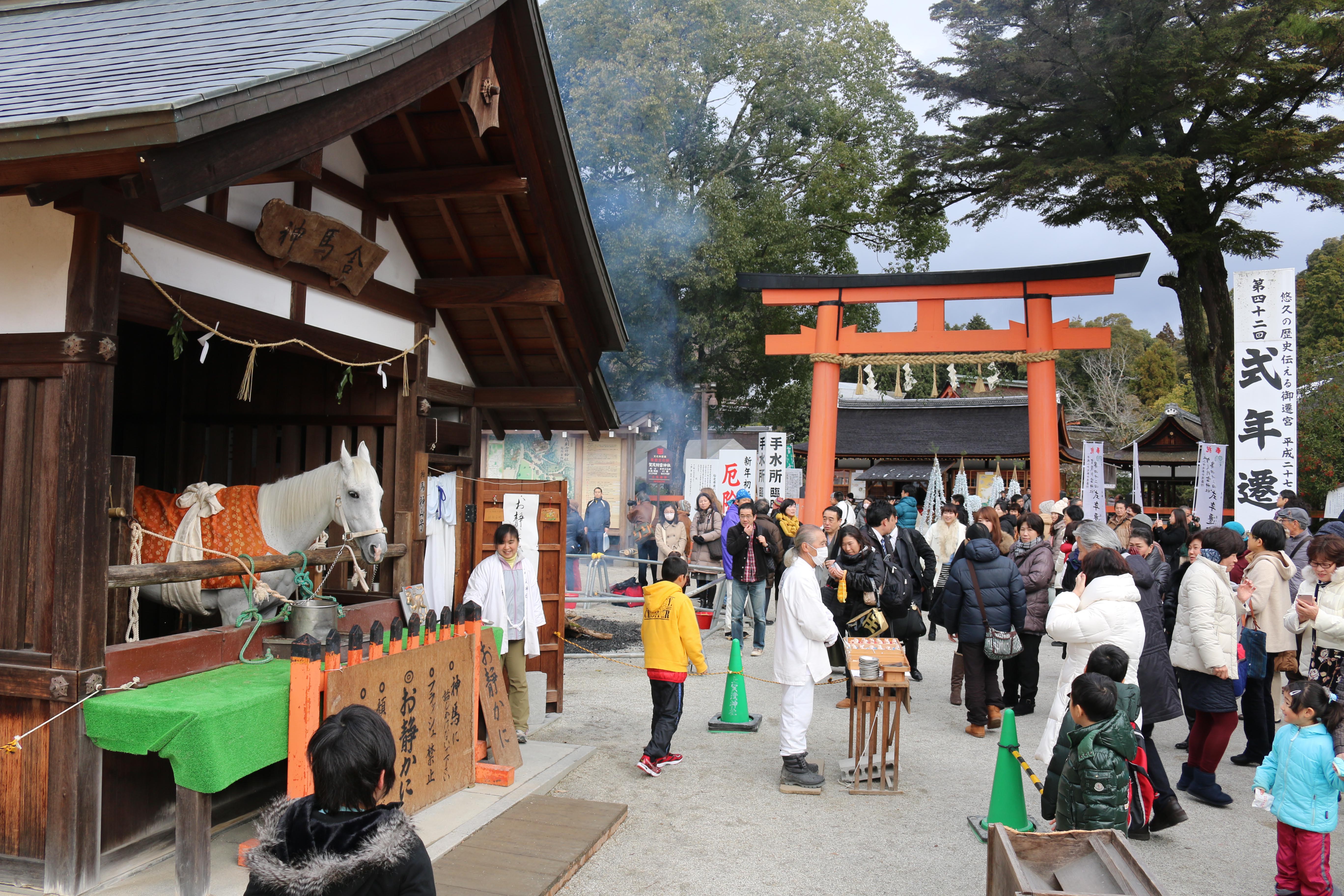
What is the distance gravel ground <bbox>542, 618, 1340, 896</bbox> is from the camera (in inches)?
185

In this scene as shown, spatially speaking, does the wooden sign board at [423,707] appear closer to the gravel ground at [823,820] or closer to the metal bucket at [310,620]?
the metal bucket at [310,620]

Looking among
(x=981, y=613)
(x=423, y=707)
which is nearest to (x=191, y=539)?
(x=423, y=707)

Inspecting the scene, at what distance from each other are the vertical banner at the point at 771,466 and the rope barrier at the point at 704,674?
6.37m

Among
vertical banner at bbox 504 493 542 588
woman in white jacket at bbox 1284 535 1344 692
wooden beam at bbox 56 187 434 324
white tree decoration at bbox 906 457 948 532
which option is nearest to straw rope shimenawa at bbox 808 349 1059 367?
white tree decoration at bbox 906 457 948 532

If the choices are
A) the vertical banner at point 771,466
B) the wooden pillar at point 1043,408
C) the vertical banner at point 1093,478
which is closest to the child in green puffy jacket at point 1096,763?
the wooden pillar at point 1043,408

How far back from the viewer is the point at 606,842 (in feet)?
16.8

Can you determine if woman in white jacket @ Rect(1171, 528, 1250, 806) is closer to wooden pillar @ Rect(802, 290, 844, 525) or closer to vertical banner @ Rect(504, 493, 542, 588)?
vertical banner @ Rect(504, 493, 542, 588)

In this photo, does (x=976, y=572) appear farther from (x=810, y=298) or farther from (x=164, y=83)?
(x=810, y=298)

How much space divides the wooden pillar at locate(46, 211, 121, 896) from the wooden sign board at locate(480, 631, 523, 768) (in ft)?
8.15

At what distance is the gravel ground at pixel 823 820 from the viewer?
185 inches

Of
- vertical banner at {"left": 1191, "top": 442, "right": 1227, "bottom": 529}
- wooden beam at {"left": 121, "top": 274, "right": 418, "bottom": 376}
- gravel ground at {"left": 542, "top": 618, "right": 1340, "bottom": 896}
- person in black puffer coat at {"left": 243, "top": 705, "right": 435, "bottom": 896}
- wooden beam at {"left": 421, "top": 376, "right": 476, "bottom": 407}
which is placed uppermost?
wooden beam at {"left": 121, "top": 274, "right": 418, "bottom": 376}

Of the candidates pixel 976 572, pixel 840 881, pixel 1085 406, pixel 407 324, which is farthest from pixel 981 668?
pixel 1085 406

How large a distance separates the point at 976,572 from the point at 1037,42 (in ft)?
48.4

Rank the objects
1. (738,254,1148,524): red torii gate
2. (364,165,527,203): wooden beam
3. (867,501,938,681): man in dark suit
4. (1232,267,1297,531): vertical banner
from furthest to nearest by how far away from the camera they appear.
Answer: (738,254,1148,524): red torii gate, (1232,267,1297,531): vertical banner, (867,501,938,681): man in dark suit, (364,165,527,203): wooden beam
